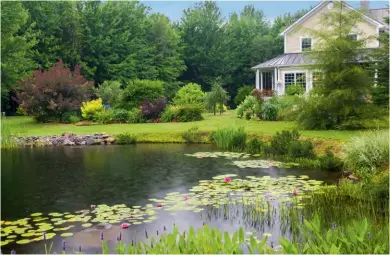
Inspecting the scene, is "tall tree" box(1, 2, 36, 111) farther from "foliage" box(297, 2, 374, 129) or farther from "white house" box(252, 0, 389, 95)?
"foliage" box(297, 2, 374, 129)

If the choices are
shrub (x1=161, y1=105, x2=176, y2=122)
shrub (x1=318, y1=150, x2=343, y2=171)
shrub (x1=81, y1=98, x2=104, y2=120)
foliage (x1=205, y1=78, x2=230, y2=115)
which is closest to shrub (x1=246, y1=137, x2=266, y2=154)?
Answer: shrub (x1=318, y1=150, x2=343, y2=171)

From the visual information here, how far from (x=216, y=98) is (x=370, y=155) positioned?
16188 mm

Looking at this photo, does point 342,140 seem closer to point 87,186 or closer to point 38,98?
point 87,186

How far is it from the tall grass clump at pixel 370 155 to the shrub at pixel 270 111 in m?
10.5

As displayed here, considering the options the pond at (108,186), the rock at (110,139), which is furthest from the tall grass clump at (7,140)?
the rock at (110,139)

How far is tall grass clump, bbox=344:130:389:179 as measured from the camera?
1028 centimetres

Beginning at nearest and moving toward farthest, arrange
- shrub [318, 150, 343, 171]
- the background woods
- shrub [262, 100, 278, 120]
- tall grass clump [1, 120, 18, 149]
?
shrub [318, 150, 343, 171]
tall grass clump [1, 120, 18, 149]
shrub [262, 100, 278, 120]
the background woods

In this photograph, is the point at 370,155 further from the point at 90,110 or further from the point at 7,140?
the point at 90,110

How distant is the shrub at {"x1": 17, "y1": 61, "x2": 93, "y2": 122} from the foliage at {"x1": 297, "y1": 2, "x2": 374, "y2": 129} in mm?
12024

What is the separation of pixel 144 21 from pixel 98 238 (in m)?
38.1

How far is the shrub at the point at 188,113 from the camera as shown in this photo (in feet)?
74.9

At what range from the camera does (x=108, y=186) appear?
10.1 m

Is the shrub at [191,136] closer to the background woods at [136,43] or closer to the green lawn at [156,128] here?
the green lawn at [156,128]

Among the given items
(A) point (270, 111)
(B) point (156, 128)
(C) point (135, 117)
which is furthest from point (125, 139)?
(A) point (270, 111)
